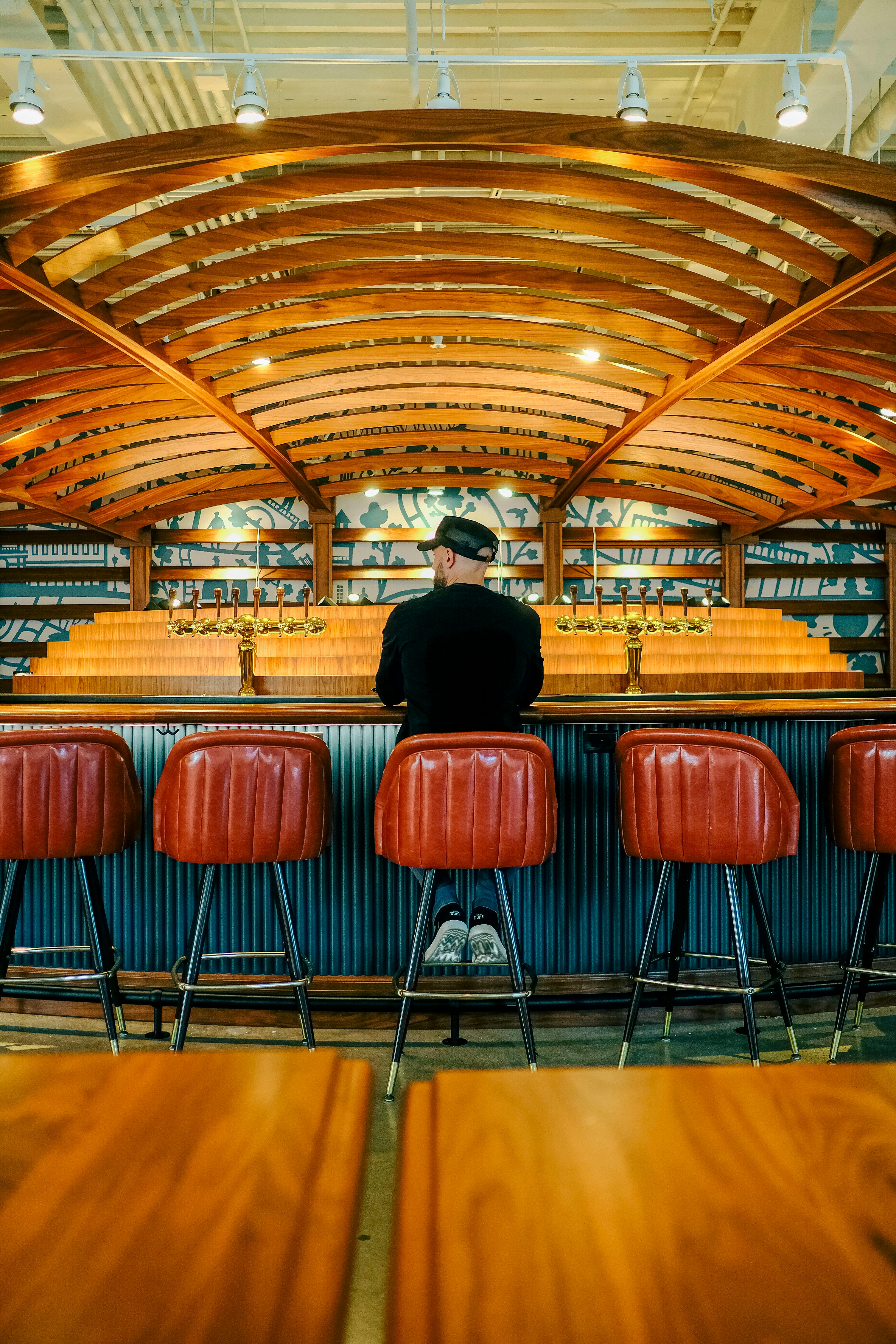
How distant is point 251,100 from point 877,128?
3822mm

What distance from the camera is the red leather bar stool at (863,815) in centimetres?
269

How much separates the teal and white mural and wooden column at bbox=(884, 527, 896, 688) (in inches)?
4.5

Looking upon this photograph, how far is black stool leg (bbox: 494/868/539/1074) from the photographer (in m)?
2.48

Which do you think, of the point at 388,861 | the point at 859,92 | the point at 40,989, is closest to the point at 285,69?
the point at 859,92

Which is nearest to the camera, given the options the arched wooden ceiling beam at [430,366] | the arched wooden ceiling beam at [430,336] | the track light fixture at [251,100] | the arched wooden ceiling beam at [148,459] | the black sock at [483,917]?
the black sock at [483,917]

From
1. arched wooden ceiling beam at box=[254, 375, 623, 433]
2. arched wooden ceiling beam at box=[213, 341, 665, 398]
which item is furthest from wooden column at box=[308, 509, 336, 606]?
arched wooden ceiling beam at box=[213, 341, 665, 398]

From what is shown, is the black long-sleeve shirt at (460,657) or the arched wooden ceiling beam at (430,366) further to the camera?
the arched wooden ceiling beam at (430,366)

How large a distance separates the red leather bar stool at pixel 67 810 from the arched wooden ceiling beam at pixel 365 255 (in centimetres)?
329

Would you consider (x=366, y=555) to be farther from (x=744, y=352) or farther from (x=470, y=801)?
(x=470, y=801)

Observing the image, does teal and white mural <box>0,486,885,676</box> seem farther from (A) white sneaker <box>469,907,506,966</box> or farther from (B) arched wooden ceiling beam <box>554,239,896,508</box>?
(A) white sneaker <box>469,907,506,966</box>

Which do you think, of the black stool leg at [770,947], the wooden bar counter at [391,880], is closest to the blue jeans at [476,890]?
the wooden bar counter at [391,880]

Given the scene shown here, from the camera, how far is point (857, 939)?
112 inches

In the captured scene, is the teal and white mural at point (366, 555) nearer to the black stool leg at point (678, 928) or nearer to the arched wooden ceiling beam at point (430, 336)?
the arched wooden ceiling beam at point (430, 336)

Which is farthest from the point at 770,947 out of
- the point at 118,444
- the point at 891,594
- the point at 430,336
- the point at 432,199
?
the point at 891,594
